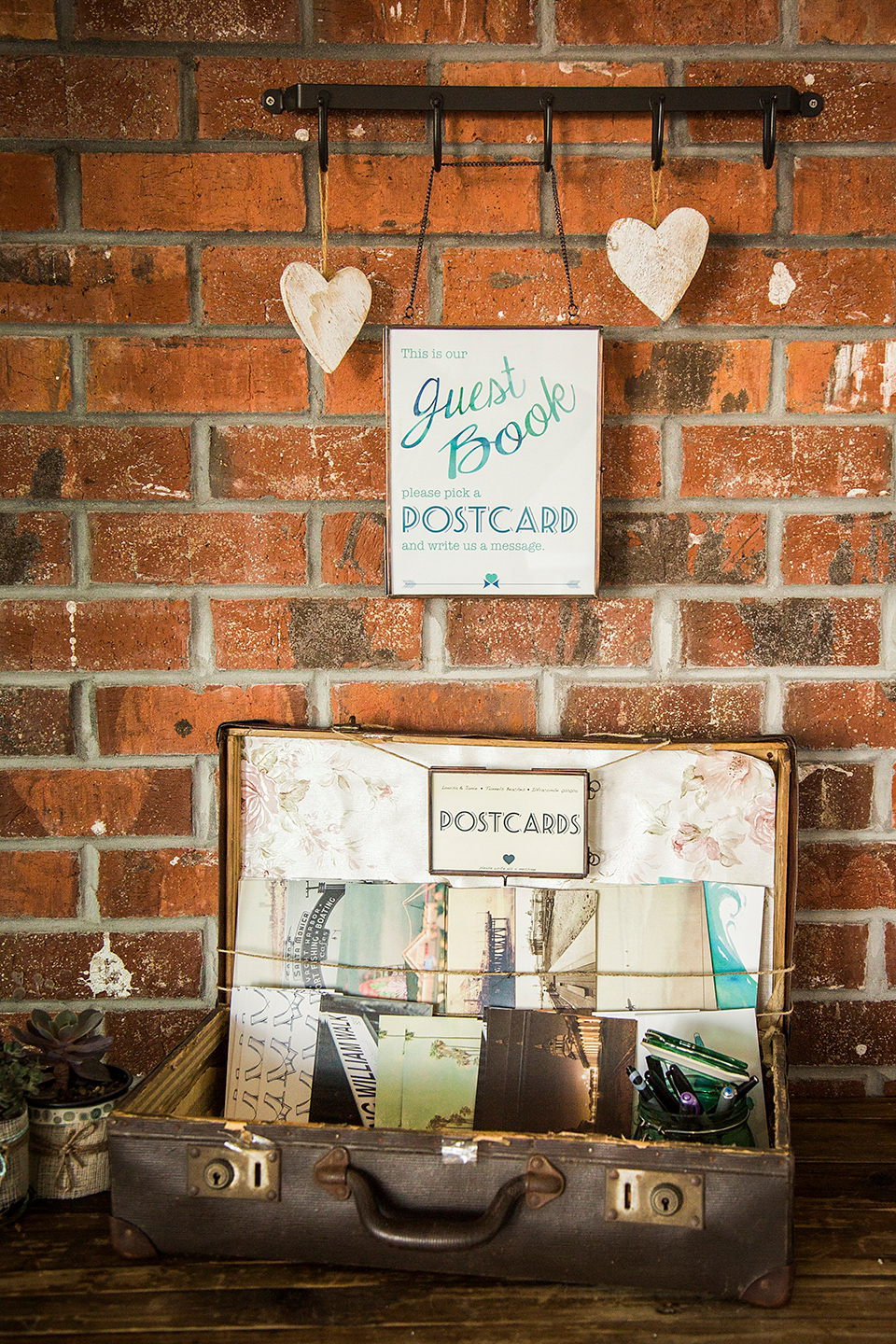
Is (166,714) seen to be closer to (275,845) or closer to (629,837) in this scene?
(275,845)

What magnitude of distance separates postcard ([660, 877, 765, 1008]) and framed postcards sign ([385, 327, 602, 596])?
347 mm

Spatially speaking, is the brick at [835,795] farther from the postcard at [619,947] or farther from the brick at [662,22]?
the brick at [662,22]

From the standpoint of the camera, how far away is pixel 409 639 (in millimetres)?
982

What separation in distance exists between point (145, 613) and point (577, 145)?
0.67 metres

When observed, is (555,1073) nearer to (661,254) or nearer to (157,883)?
(157,883)

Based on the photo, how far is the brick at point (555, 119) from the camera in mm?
929

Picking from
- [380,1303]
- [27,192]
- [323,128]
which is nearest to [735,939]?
[380,1303]

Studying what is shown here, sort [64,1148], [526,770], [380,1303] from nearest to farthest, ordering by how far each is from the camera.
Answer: [380,1303]
[64,1148]
[526,770]

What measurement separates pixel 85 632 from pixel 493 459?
1.56 ft

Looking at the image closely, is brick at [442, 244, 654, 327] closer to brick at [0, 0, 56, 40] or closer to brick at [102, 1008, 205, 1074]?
brick at [0, 0, 56, 40]

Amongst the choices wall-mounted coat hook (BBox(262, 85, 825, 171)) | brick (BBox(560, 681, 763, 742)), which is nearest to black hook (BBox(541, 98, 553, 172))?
wall-mounted coat hook (BBox(262, 85, 825, 171))

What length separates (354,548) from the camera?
0.97 meters

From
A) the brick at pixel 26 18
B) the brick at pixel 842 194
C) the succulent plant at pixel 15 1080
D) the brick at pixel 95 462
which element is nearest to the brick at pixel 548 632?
the brick at pixel 95 462

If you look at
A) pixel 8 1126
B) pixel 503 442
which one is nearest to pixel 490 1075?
pixel 8 1126
